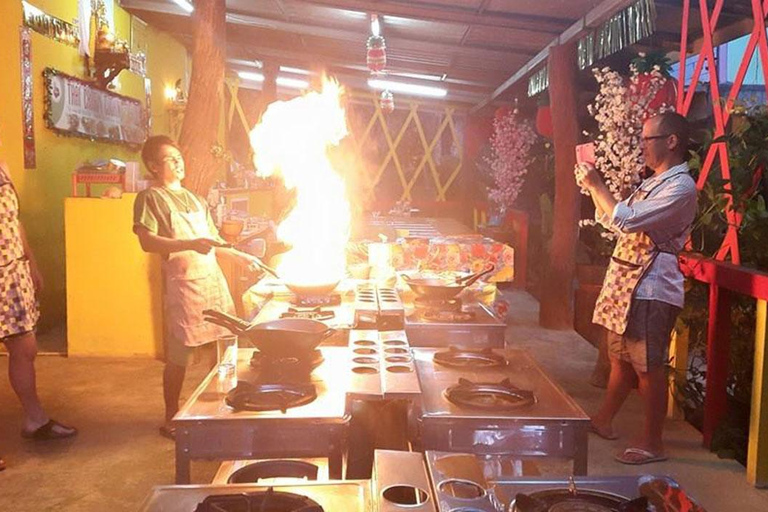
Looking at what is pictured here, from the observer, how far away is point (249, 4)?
8.95 metres

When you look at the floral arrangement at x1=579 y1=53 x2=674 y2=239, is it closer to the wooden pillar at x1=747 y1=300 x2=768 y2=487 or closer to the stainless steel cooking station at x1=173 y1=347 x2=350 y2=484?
the wooden pillar at x1=747 y1=300 x2=768 y2=487

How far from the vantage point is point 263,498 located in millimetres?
1572

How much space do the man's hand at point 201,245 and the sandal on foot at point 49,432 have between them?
1507 mm

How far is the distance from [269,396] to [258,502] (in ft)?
2.36

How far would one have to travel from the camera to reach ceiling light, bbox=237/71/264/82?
1536cm

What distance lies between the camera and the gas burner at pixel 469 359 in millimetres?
2764

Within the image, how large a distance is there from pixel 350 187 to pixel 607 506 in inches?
559

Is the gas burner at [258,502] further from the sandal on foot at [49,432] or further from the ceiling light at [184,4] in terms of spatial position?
the ceiling light at [184,4]

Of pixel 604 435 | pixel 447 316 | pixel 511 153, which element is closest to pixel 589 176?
pixel 447 316

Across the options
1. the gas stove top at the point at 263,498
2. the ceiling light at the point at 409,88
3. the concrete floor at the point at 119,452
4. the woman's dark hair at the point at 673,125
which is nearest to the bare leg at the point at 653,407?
the concrete floor at the point at 119,452

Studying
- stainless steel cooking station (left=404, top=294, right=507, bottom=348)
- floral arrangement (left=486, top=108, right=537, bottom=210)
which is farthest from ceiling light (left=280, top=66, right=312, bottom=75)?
stainless steel cooking station (left=404, top=294, right=507, bottom=348)

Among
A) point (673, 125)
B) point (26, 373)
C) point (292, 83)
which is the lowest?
point (26, 373)

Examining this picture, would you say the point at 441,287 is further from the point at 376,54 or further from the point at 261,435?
the point at 376,54

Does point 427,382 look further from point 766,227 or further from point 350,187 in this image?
point 350,187
